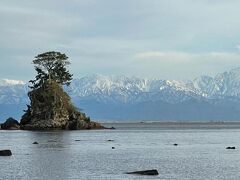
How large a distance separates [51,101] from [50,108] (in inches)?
84.4

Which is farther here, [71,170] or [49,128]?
[49,128]

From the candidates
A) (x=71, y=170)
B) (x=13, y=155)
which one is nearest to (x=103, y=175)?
(x=71, y=170)

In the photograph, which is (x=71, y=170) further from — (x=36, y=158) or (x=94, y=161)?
(x=36, y=158)

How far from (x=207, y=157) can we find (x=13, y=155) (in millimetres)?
28788

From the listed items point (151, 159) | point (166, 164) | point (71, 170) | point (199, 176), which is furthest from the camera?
point (151, 159)

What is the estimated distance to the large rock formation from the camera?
183 meters

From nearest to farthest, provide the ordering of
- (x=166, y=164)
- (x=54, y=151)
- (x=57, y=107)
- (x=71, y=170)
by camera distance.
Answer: (x=71, y=170) → (x=166, y=164) → (x=54, y=151) → (x=57, y=107)

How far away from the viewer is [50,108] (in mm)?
182250

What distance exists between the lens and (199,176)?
6500 centimetres

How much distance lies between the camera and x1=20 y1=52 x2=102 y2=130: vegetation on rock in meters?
183

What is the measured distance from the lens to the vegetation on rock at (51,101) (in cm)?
18288

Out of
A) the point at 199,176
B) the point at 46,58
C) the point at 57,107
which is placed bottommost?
the point at 199,176

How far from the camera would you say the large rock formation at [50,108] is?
182625 millimetres

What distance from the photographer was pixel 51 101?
183m
